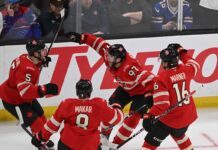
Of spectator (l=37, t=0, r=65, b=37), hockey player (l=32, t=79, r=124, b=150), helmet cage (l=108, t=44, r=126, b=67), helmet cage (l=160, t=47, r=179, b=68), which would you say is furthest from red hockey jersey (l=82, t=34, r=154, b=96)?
spectator (l=37, t=0, r=65, b=37)

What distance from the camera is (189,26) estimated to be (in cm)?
719

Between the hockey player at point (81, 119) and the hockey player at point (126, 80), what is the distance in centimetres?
80

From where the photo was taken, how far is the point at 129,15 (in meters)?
7.06

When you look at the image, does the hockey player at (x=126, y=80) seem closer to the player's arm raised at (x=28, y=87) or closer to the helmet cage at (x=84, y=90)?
the player's arm raised at (x=28, y=87)

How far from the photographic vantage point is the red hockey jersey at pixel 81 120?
4.62 metres

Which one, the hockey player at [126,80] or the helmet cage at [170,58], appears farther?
the hockey player at [126,80]

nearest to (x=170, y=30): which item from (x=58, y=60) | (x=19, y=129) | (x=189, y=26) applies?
(x=189, y=26)

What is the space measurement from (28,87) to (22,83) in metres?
0.06

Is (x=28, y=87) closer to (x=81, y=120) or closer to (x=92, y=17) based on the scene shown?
(x=81, y=120)

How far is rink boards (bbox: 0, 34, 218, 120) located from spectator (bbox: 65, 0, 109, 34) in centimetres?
20

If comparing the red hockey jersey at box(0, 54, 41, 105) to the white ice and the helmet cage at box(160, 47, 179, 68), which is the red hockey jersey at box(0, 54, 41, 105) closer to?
the white ice

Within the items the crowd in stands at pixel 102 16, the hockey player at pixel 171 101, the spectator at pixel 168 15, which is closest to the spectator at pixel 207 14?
the crowd in stands at pixel 102 16

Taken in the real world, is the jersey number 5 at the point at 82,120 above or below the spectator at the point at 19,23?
below

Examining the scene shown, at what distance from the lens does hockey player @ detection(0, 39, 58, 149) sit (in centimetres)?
551
